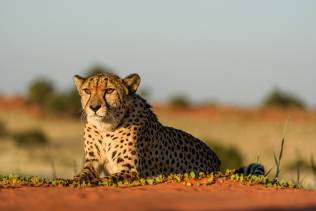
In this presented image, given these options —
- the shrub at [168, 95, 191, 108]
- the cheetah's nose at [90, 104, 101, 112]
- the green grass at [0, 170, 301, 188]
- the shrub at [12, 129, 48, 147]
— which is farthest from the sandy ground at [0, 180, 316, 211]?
the shrub at [168, 95, 191, 108]

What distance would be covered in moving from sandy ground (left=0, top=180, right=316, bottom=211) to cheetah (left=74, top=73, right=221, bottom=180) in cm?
127

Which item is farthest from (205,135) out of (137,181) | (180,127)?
(137,181)

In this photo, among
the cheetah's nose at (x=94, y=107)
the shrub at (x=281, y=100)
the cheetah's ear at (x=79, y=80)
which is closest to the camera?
the cheetah's nose at (x=94, y=107)

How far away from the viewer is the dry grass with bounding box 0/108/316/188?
1948 centimetres

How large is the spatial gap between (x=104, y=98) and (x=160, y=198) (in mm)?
2491

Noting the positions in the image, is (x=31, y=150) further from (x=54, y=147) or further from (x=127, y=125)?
(x=127, y=125)

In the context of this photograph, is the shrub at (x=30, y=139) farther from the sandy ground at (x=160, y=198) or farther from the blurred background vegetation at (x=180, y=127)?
the sandy ground at (x=160, y=198)

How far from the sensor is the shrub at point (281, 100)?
149ft

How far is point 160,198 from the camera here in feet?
17.1

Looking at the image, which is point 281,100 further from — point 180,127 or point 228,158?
point 228,158

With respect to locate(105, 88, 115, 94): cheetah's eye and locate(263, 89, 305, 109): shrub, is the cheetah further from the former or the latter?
locate(263, 89, 305, 109): shrub

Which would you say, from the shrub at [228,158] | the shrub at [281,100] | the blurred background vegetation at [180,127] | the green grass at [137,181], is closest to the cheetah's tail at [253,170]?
the green grass at [137,181]

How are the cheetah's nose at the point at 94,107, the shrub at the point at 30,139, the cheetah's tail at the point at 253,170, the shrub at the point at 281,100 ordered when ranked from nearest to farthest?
the cheetah's nose at the point at 94,107
the cheetah's tail at the point at 253,170
the shrub at the point at 30,139
the shrub at the point at 281,100

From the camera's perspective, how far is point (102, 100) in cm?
753
